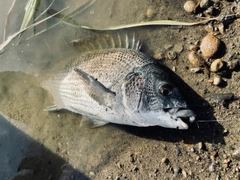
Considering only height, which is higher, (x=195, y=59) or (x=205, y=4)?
(x=205, y=4)

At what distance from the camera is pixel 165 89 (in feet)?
14.2

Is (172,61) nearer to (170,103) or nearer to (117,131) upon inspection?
(170,103)

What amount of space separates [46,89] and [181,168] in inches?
95.5

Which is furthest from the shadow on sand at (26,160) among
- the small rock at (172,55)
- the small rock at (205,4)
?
the small rock at (205,4)

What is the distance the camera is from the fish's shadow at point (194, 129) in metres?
4.73

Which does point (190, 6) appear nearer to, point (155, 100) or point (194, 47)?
point (194, 47)

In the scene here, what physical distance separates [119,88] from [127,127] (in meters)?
0.82

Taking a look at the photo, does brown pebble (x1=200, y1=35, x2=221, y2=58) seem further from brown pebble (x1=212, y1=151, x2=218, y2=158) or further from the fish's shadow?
brown pebble (x1=212, y1=151, x2=218, y2=158)

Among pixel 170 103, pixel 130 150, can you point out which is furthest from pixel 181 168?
pixel 170 103

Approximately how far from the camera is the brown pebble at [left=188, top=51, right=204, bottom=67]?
15.6ft

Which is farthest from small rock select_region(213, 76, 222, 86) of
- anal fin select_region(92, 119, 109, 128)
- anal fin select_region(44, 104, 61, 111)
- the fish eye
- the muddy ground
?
anal fin select_region(44, 104, 61, 111)

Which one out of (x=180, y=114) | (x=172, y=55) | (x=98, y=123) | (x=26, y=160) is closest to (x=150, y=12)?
(x=172, y=55)

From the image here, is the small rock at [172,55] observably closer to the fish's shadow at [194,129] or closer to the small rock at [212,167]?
the fish's shadow at [194,129]

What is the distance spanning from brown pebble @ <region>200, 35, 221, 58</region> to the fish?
Answer: 625mm
